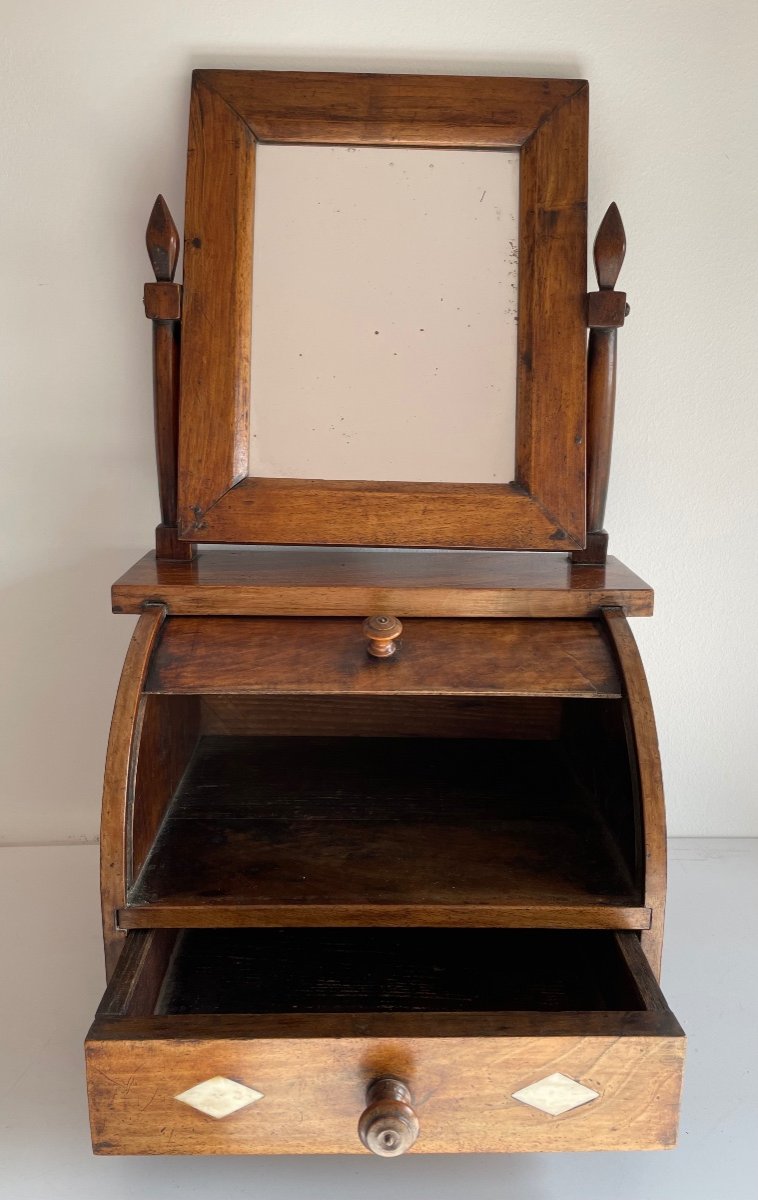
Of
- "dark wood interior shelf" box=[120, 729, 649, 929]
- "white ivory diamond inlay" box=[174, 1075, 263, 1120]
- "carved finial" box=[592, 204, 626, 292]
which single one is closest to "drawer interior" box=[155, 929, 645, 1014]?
"dark wood interior shelf" box=[120, 729, 649, 929]

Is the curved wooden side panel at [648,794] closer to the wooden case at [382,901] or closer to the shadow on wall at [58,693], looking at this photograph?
the wooden case at [382,901]

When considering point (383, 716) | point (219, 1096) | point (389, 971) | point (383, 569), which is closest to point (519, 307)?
point (383, 569)

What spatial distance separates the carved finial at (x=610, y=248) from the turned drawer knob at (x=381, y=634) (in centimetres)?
57

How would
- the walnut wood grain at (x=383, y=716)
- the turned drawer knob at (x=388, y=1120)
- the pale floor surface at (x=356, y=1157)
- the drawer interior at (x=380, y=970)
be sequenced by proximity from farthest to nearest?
1. the walnut wood grain at (x=383, y=716)
2. the drawer interior at (x=380, y=970)
3. the pale floor surface at (x=356, y=1157)
4. the turned drawer knob at (x=388, y=1120)

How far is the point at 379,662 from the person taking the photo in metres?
1.17

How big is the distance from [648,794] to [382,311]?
0.76 meters

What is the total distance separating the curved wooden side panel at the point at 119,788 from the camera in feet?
3.63

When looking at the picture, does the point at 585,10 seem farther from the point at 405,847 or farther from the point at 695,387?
the point at 405,847

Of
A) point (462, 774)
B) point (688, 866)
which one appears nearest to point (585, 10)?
point (462, 774)

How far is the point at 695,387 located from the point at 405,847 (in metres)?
0.89

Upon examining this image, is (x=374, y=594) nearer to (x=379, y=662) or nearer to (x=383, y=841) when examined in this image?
(x=379, y=662)

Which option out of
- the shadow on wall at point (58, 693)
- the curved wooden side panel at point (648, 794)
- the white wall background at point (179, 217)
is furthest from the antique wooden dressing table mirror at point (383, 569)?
the shadow on wall at point (58, 693)

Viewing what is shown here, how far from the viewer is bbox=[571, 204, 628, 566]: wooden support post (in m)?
1.33

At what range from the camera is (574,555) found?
139 cm
